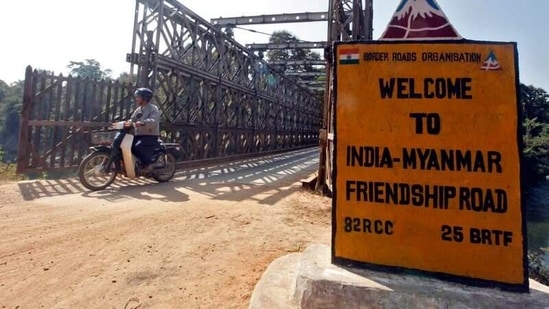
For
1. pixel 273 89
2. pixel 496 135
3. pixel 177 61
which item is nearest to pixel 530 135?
pixel 273 89

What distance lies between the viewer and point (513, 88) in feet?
5.51

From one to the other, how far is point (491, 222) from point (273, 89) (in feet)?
50.7

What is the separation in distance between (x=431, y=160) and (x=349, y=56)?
77 centimetres

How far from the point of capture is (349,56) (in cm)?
191

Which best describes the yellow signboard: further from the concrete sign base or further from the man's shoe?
the man's shoe

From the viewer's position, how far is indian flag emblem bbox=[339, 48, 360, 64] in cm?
190

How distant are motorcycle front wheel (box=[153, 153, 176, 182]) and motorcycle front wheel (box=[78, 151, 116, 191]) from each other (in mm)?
887

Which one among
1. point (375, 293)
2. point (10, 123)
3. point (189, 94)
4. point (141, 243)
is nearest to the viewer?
point (375, 293)

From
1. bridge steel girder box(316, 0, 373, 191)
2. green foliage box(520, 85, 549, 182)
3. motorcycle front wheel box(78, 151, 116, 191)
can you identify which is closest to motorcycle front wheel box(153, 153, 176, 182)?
motorcycle front wheel box(78, 151, 116, 191)

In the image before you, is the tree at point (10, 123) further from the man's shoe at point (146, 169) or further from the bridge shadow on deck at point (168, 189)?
the man's shoe at point (146, 169)

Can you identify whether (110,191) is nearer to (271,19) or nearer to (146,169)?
(146,169)

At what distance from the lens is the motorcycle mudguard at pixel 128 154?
544cm

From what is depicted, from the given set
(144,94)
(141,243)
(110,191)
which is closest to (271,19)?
(144,94)

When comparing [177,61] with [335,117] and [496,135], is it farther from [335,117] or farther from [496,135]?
[496,135]
